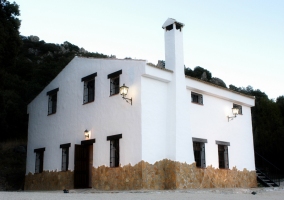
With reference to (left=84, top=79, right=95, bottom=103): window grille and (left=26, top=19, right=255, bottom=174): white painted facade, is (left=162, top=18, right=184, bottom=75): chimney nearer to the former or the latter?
(left=26, top=19, right=255, bottom=174): white painted facade

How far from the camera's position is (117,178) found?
50.1ft

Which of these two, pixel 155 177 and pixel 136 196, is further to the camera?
pixel 155 177

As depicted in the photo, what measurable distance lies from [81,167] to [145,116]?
4.75 metres

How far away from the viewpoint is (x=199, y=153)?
17.3m

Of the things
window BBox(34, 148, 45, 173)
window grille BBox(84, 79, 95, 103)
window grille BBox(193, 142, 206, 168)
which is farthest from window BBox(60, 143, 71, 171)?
window grille BBox(193, 142, 206, 168)

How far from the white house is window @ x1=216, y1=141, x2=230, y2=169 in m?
0.05

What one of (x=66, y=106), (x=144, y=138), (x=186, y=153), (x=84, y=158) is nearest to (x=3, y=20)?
(x=66, y=106)

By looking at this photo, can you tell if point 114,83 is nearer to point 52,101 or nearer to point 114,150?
point 114,150

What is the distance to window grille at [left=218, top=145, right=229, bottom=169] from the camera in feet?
60.4

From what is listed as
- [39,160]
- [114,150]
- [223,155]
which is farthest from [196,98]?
[39,160]

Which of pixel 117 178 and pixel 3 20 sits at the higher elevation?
pixel 3 20

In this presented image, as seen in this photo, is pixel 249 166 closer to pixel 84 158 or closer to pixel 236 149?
pixel 236 149

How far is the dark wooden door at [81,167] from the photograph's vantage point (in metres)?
17.4

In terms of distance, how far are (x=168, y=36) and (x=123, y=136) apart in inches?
192
